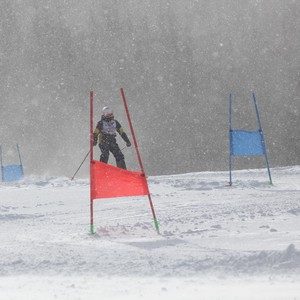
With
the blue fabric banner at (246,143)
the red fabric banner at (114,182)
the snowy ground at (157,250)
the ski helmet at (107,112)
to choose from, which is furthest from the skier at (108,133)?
the red fabric banner at (114,182)

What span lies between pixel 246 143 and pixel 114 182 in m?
6.94

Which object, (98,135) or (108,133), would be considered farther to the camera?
(108,133)

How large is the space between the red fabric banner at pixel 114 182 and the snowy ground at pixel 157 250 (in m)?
0.39

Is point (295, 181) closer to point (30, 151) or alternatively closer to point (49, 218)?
point (49, 218)

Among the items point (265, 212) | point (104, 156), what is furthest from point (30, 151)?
point (265, 212)

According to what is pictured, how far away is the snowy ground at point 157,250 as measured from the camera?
3396mm

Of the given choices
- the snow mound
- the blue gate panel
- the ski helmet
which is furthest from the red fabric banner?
the blue gate panel

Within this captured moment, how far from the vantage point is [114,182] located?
607 centimetres

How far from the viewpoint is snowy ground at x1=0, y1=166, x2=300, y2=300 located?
3.40 metres

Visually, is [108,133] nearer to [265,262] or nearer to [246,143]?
[246,143]

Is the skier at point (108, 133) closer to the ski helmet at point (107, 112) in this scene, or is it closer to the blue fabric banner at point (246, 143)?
the ski helmet at point (107, 112)

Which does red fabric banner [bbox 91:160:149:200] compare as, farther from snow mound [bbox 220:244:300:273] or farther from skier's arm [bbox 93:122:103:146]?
skier's arm [bbox 93:122:103:146]

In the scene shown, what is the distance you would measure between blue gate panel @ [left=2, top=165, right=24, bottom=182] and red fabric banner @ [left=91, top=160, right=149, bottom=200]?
16839mm

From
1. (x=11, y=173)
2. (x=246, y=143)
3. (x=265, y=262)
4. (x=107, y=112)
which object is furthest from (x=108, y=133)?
(x=11, y=173)
